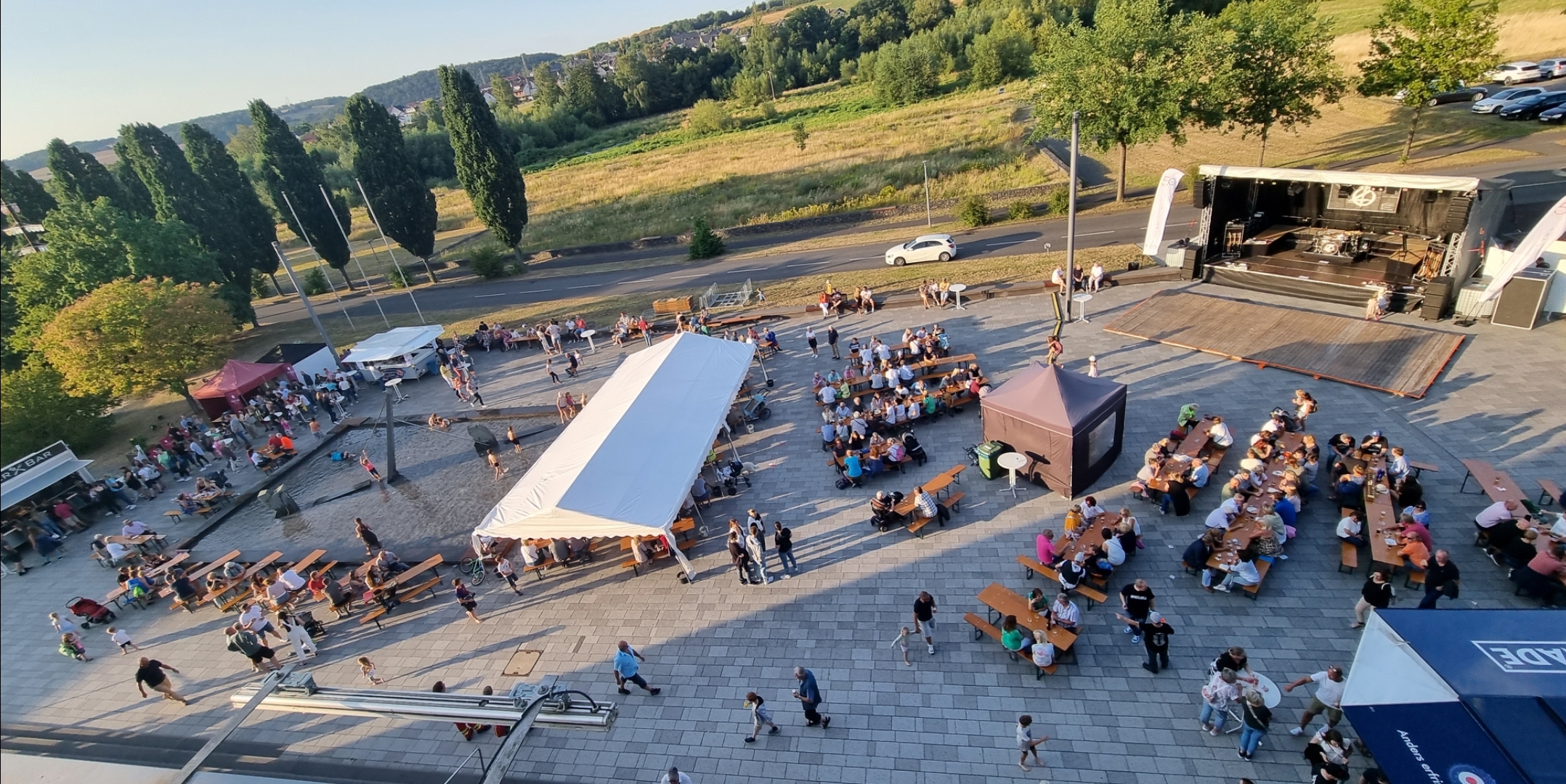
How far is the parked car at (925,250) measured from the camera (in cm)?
2738

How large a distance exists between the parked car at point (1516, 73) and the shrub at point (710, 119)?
5844 centimetres

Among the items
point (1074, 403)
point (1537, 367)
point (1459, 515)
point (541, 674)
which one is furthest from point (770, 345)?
point (1537, 367)

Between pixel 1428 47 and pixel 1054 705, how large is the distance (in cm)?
3065

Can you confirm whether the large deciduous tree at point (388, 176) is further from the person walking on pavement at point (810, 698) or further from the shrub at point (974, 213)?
the person walking on pavement at point (810, 698)

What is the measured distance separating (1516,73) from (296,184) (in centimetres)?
6356

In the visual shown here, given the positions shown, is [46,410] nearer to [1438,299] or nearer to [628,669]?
[628,669]

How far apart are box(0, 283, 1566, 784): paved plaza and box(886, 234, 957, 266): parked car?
1138 cm

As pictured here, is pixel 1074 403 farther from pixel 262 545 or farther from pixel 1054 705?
pixel 262 545

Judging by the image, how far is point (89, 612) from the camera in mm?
14078

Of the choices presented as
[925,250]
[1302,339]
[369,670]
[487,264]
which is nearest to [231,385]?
[369,670]

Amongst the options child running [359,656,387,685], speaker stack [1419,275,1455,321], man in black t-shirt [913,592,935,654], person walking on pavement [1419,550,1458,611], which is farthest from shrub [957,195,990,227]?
child running [359,656,387,685]

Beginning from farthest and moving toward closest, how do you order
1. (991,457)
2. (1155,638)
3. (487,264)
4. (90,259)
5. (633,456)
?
1. (487,264)
2. (90,259)
3. (991,457)
4. (633,456)
5. (1155,638)

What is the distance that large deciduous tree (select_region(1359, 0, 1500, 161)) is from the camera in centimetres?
2409

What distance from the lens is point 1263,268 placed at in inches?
773
